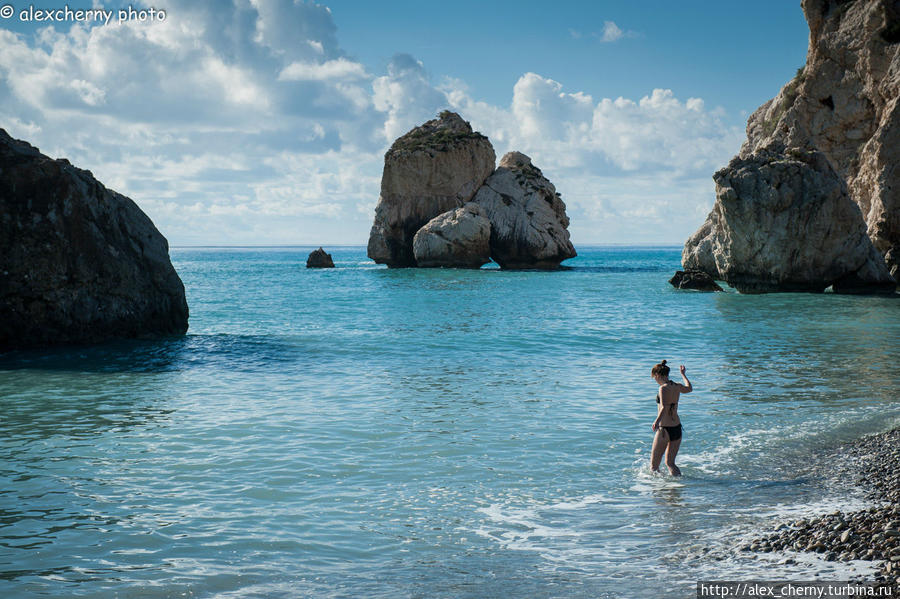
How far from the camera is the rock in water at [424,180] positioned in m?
81.6

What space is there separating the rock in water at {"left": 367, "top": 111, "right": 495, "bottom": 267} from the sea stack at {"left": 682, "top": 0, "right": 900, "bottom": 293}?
34113 mm

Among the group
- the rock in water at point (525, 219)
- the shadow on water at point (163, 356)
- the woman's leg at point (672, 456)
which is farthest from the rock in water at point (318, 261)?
the woman's leg at point (672, 456)

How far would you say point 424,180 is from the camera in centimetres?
8200

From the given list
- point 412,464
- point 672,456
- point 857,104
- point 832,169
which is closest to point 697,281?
point 832,169

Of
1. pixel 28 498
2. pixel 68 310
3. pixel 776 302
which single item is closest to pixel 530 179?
pixel 776 302

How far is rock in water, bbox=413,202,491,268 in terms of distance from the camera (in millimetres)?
75312

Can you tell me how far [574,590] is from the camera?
22.5 feet

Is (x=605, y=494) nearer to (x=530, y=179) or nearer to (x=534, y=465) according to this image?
(x=534, y=465)

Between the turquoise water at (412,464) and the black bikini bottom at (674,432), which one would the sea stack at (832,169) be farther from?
the black bikini bottom at (674,432)

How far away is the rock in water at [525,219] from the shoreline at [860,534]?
68885 millimetres

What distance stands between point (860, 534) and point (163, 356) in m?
20.2

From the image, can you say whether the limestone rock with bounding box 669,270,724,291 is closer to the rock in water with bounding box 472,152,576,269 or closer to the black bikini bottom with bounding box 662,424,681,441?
the rock in water with bounding box 472,152,576,269

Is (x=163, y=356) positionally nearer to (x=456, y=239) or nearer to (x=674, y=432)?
(x=674, y=432)

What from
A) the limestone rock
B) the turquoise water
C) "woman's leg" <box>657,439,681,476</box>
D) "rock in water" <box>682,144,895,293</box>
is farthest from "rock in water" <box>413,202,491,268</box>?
"woman's leg" <box>657,439,681,476</box>
